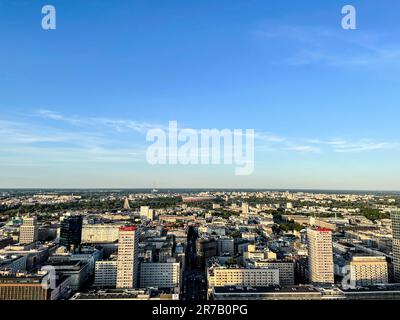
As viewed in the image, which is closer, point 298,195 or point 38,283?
point 38,283

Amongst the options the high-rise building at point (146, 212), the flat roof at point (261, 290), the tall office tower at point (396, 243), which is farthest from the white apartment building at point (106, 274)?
the high-rise building at point (146, 212)

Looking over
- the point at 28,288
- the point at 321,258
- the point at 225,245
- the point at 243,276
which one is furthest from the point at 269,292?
the point at 225,245

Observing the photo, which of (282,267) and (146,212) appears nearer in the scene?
(282,267)

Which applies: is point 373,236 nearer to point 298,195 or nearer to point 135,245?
point 135,245

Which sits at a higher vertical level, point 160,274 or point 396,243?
point 396,243

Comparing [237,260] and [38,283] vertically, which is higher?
[38,283]

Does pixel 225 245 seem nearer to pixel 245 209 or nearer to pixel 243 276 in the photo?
pixel 243 276

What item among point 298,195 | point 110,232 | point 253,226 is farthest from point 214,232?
point 298,195
